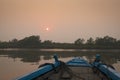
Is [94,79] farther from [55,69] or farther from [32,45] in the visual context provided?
[32,45]

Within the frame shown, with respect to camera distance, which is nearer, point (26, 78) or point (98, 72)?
point (26, 78)

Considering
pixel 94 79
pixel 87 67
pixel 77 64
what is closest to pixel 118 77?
pixel 94 79

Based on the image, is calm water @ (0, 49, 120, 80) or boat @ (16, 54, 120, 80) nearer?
boat @ (16, 54, 120, 80)

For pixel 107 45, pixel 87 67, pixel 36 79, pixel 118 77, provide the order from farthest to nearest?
1. pixel 107 45
2. pixel 87 67
3. pixel 36 79
4. pixel 118 77

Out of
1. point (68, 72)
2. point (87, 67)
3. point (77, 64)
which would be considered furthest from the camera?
point (77, 64)

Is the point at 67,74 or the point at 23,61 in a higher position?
the point at 23,61

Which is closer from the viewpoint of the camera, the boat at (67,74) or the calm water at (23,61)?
the boat at (67,74)

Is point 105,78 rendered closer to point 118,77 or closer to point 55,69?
point 118,77

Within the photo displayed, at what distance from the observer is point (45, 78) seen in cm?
586

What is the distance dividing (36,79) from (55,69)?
154 centimetres

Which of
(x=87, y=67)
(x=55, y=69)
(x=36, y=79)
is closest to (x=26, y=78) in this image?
(x=36, y=79)

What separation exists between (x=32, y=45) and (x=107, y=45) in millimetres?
15253

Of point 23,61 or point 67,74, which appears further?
point 23,61

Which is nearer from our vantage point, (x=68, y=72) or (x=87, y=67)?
(x=68, y=72)
